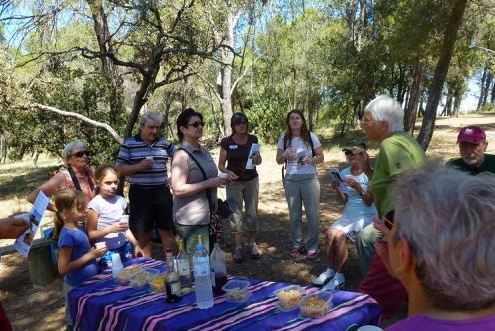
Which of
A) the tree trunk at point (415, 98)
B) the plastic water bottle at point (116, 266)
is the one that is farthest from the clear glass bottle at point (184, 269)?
the tree trunk at point (415, 98)

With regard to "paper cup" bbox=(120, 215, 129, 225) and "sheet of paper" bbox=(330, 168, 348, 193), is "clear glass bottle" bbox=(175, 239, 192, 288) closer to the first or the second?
"paper cup" bbox=(120, 215, 129, 225)

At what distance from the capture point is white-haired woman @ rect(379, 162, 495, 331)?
1028 mm

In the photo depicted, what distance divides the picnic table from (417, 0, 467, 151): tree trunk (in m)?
8.07

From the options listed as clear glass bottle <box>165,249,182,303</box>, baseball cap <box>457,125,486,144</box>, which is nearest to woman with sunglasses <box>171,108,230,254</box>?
clear glass bottle <box>165,249,182,303</box>

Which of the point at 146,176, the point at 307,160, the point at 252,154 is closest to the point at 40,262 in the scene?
the point at 146,176

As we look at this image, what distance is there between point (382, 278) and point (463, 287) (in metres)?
1.65

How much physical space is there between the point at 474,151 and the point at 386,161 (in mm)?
1293

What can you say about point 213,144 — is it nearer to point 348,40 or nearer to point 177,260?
point 348,40

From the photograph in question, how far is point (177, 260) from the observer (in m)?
2.61

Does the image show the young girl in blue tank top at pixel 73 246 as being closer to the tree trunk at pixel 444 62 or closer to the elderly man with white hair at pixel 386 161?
the elderly man with white hair at pixel 386 161

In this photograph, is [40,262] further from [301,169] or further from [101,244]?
[301,169]

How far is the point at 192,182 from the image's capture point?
137 inches

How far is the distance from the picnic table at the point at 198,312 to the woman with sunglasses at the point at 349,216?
1.60m

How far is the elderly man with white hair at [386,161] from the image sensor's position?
2623 millimetres
